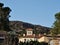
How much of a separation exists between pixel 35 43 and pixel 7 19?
47.2 feet

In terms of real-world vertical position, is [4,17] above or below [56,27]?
above

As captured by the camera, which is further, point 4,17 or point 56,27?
point 56,27

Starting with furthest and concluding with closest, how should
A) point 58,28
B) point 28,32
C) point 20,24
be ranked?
1. point 20,24
2. point 28,32
3. point 58,28

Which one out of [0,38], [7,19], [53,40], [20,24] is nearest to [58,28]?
[53,40]

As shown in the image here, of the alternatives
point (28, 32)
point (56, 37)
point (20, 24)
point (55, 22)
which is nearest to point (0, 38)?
point (56, 37)

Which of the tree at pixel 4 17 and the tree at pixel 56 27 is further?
the tree at pixel 56 27

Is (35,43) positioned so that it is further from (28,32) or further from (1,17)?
(28,32)

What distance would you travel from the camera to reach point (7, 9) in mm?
63000

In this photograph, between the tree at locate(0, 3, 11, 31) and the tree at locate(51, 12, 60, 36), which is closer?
the tree at locate(0, 3, 11, 31)

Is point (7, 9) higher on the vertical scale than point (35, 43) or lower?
higher

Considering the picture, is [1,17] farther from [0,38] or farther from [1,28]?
[0,38]

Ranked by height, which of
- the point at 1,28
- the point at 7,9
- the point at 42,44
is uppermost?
the point at 7,9

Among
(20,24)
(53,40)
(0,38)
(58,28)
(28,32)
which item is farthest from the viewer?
(20,24)

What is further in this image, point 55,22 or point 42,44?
point 55,22
